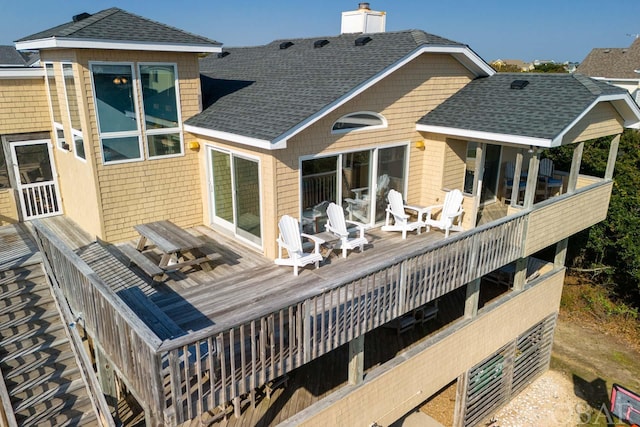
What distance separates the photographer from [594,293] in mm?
17281

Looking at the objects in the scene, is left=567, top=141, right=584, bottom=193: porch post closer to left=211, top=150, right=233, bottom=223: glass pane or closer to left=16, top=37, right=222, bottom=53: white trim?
left=211, top=150, right=233, bottom=223: glass pane

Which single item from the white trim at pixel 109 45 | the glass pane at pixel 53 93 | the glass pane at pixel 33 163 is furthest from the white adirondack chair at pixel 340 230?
the glass pane at pixel 33 163

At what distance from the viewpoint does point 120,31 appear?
788 cm

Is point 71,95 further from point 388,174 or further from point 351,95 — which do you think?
point 388,174

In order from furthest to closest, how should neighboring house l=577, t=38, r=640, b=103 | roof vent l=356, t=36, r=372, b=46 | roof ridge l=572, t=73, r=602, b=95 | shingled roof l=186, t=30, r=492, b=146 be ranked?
neighboring house l=577, t=38, r=640, b=103 < roof vent l=356, t=36, r=372, b=46 < roof ridge l=572, t=73, r=602, b=95 < shingled roof l=186, t=30, r=492, b=146

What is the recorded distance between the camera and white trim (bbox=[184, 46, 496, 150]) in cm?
706

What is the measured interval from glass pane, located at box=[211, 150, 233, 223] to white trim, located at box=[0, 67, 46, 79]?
3840 millimetres

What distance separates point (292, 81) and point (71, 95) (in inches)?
164

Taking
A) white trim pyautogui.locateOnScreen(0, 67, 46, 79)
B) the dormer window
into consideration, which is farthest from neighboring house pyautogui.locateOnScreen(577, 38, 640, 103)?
white trim pyautogui.locateOnScreen(0, 67, 46, 79)

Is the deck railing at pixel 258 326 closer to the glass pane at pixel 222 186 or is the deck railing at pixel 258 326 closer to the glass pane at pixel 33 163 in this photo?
the glass pane at pixel 33 163

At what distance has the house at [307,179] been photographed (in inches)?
261

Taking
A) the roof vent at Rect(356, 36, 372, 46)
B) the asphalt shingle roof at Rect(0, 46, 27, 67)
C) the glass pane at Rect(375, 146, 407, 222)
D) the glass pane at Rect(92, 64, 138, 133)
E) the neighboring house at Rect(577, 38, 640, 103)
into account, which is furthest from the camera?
the neighboring house at Rect(577, 38, 640, 103)

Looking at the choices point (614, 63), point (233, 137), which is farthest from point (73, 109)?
point (614, 63)

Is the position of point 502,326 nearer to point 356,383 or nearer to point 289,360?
point 356,383
